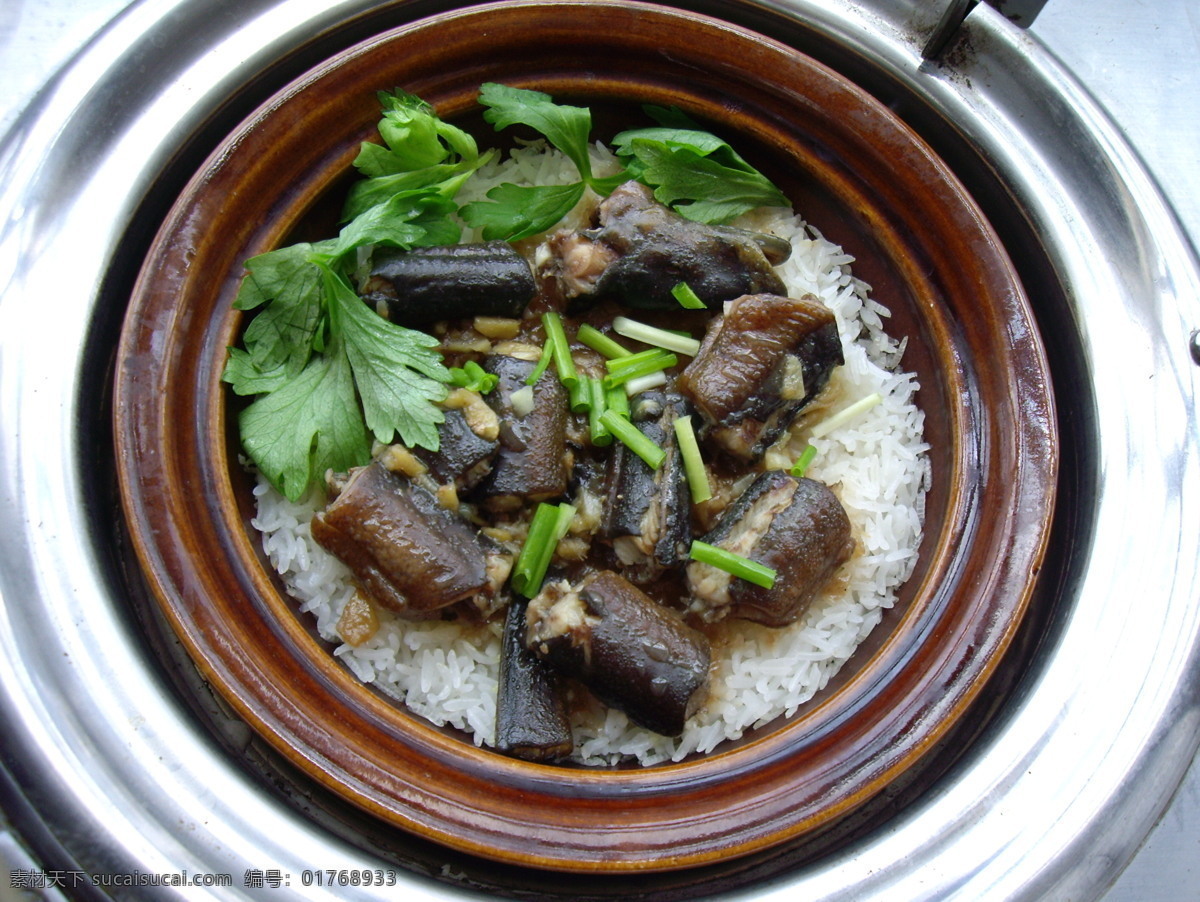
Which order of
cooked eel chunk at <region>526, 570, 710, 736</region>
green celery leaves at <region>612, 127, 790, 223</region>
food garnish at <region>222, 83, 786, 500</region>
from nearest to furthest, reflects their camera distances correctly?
1. cooked eel chunk at <region>526, 570, 710, 736</region>
2. food garnish at <region>222, 83, 786, 500</region>
3. green celery leaves at <region>612, 127, 790, 223</region>

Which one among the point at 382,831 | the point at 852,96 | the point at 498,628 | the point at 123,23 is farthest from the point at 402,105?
the point at 382,831

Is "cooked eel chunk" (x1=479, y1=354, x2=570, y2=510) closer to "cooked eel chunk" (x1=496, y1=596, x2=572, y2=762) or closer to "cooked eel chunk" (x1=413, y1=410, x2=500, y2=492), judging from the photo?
"cooked eel chunk" (x1=413, y1=410, x2=500, y2=492)

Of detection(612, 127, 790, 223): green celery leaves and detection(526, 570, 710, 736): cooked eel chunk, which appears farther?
detection(612, 127, 790, 223): green celery leaves

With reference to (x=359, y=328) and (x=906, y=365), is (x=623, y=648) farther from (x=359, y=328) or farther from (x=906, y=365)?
(x=906, y=365)

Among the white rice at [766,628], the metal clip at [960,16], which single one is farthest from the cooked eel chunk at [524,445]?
the metal clip at [960,16]

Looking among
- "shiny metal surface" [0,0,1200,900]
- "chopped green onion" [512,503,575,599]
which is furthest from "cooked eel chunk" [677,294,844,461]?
"shiny metal surface" [0,0,1200,900]

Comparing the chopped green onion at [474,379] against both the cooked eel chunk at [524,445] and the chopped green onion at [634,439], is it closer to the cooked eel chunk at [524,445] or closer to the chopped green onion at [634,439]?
the cooked eel chunk at [524,445]
